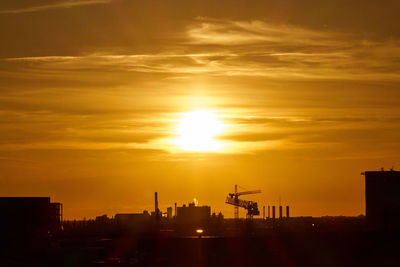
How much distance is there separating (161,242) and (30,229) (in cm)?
2068

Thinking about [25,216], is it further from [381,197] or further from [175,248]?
[381,197]

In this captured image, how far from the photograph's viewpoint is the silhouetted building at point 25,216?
307 ft

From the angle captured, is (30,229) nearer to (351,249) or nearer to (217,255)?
(217,255)

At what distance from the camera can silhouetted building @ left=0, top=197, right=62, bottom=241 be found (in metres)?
93.6

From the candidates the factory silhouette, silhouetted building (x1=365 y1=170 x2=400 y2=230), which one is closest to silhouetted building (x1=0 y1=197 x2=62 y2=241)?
the factory silhouette

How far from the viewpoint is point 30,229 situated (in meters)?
93.2

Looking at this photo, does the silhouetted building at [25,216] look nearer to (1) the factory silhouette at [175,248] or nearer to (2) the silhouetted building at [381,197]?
(1) the factory silhouette at [175,248]

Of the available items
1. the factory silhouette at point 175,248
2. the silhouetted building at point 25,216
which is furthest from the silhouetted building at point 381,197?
the silhouetted building at point 25,216

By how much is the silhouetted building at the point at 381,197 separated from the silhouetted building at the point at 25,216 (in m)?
54.4

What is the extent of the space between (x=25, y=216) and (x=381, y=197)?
63012 millimetres

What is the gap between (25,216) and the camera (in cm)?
9450

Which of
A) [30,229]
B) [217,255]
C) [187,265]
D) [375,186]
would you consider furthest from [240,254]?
[375,186]

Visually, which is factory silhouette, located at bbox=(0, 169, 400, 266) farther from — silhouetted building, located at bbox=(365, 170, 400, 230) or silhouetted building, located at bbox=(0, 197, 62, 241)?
silhouetted building, located at bbox=(365, 170, 400, 230)

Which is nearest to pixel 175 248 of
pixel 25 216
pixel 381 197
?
pixel 25 216
